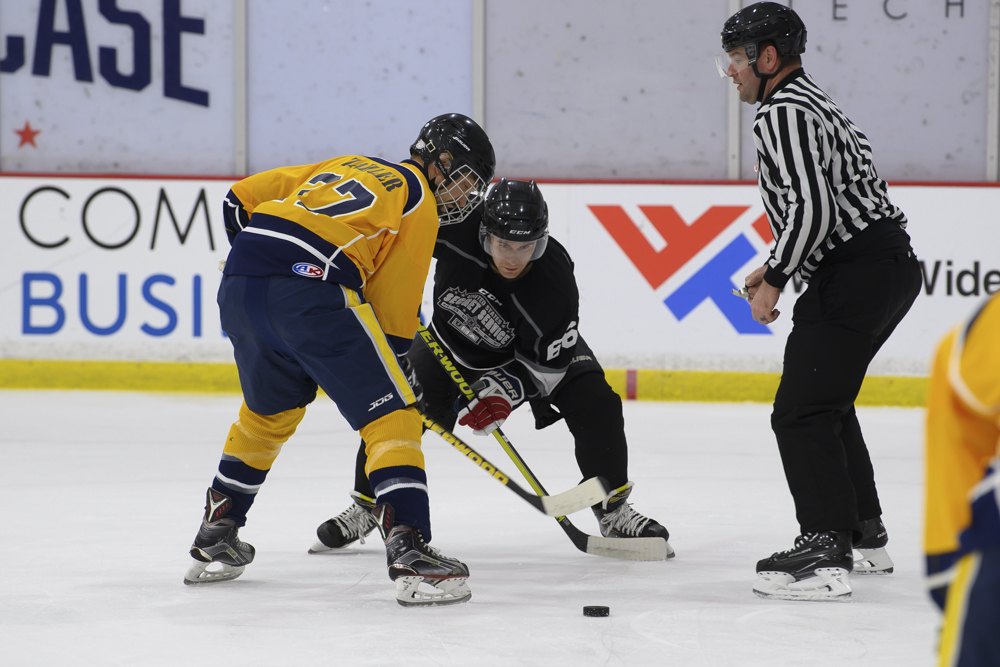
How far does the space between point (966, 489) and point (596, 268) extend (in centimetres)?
452

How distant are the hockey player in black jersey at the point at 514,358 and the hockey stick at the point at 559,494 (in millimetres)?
117

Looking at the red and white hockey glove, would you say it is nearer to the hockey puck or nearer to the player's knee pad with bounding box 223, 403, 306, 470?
the player's knee pad with bounding box 223, 403, 306, 470

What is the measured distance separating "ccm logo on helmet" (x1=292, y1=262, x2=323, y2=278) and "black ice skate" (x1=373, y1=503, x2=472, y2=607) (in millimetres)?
463

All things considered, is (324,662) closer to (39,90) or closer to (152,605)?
(152,605)

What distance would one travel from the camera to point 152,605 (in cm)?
202

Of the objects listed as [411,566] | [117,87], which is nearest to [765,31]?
[411,566]

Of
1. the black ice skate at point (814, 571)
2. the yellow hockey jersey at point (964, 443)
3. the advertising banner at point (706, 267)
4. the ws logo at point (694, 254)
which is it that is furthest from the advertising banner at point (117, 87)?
the yellow hockey jersey at point (964, 443)

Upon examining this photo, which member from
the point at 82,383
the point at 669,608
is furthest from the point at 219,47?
the point at 669,608

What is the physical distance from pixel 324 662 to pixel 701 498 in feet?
5.49

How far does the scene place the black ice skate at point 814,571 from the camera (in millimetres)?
2066

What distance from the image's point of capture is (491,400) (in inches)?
102


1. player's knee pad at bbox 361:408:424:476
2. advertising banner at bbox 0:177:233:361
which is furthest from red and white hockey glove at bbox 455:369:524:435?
advertising banner at bbox 0:177:233:361

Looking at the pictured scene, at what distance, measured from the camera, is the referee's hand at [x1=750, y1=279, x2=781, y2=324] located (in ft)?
7.07

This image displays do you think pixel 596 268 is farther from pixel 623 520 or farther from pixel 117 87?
pixel 117 87
